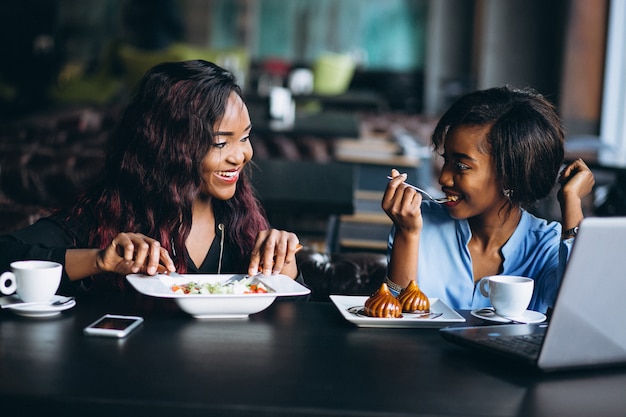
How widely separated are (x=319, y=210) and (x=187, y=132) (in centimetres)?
98

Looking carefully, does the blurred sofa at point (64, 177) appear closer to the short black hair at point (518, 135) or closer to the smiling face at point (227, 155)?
the smiling face at point (227, 155)

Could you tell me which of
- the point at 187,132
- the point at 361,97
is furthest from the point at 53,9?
the point at 187,132

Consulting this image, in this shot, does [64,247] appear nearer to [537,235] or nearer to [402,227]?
[402,227]

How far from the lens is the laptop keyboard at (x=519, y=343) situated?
122 centimetres

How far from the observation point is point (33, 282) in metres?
1.41

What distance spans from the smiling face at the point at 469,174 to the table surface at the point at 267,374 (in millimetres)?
456

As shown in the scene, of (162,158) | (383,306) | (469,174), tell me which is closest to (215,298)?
(383,306)

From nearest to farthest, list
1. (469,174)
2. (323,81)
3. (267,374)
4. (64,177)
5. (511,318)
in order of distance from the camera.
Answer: (267,374) < (511,318) < (469,174) < (64,177) < (323,81)

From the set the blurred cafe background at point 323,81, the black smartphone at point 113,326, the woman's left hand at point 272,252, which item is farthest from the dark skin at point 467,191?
the blurred cafe background at point 323,81

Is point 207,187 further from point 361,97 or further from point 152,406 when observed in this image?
point 361,97

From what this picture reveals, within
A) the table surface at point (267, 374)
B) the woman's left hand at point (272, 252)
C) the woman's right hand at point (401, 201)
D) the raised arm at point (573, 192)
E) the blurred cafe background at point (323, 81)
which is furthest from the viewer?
the blurred cafe background at point (323, 81)

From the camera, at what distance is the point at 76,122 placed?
5.31 meters

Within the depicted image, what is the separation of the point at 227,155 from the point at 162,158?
0.15m

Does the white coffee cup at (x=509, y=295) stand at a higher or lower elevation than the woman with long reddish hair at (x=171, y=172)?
lower
